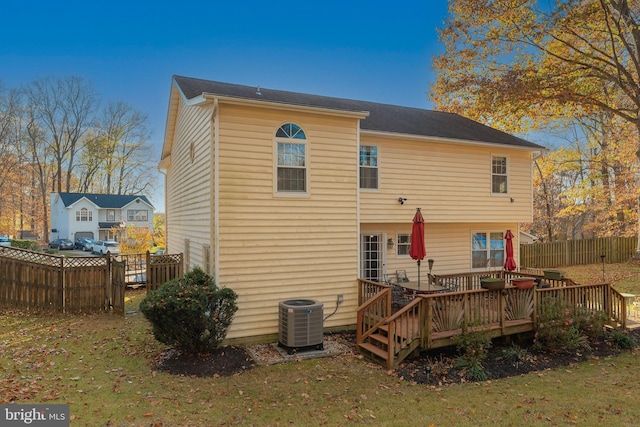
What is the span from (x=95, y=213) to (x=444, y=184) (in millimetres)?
41861

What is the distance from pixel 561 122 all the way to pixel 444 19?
13.8 meters

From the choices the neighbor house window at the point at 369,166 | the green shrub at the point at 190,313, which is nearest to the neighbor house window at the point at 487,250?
the neighbor house window at the point at 369,166

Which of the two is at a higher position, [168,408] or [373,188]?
[373,188]

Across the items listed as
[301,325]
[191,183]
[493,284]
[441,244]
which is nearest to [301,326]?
[301,325]

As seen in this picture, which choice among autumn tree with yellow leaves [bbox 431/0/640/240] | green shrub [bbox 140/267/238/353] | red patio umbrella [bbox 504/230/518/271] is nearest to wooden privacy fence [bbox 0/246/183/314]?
green shrub [bbox 140/267/238/353]

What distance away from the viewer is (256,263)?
7.89m

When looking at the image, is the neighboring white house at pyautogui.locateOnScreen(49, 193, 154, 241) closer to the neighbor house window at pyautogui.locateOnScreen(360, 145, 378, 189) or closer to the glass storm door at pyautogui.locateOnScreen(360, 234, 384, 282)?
the glass storm door at pyautogui.locateOnScreen(360, 234, 384, 282)

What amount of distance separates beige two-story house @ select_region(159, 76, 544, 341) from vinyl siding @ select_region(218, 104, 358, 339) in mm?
23

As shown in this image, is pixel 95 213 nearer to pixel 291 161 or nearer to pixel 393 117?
pixel 393 117

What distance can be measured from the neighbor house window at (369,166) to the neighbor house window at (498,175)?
15.4 feet

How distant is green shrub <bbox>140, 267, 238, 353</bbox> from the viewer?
6379 millimetres

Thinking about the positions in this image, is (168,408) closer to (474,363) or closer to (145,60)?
(474,363)

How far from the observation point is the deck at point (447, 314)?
6.91 meters

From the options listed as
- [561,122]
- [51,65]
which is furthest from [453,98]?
[51,65]
